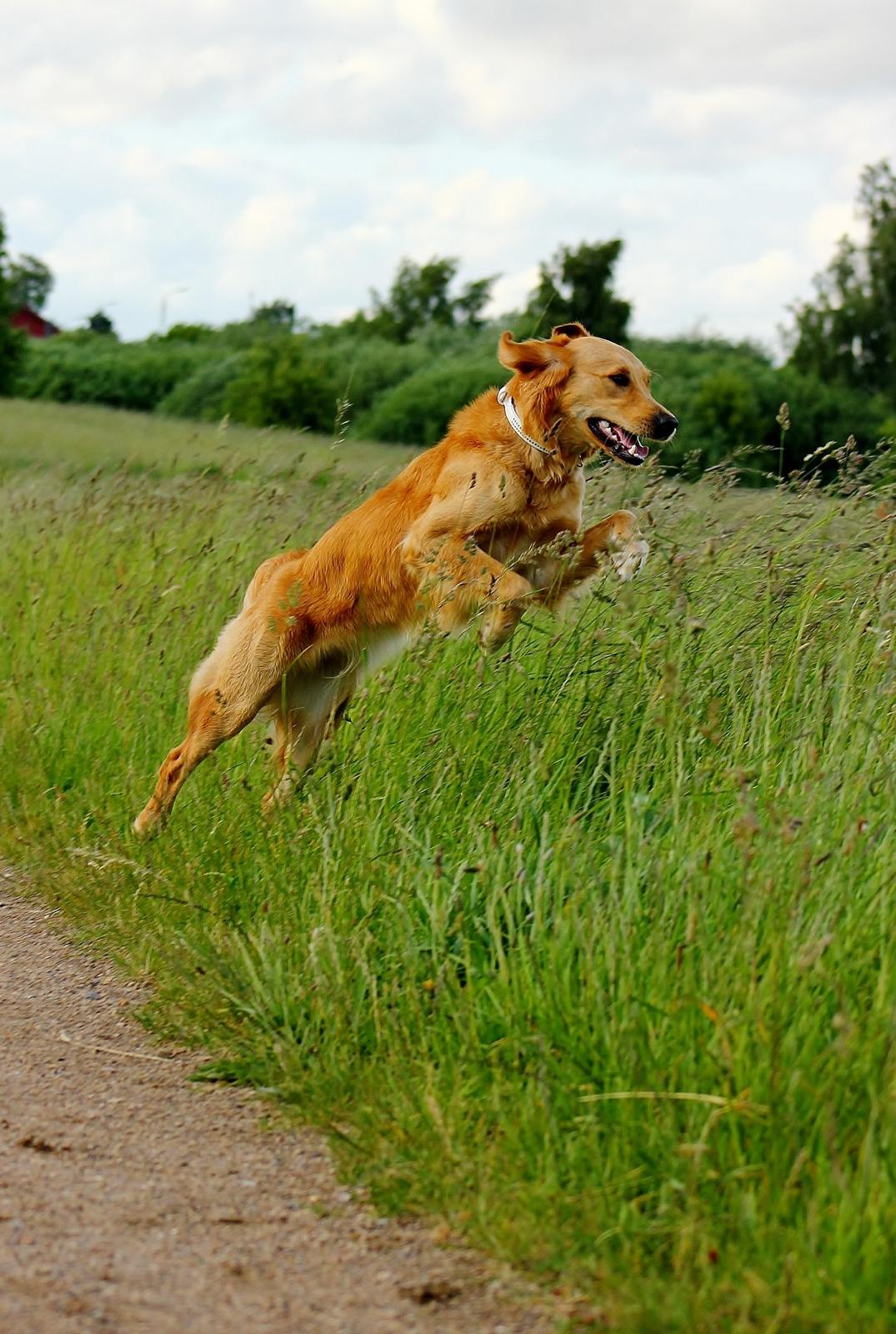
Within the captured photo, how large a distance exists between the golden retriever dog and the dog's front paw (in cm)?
30

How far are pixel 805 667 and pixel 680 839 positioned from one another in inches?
40.3

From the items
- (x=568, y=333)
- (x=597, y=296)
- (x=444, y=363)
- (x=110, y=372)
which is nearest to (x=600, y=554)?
(x=568, y=333)

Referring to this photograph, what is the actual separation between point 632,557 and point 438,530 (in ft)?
2.85

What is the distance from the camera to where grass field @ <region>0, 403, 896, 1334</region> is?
2.56m

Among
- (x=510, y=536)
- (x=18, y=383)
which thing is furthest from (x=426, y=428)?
(x=510, y=536)

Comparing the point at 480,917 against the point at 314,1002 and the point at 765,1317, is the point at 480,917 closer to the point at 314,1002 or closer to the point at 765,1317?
the point at 314,1002

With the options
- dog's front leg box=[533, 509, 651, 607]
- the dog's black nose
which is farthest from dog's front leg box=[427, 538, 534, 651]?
the dog's black nose

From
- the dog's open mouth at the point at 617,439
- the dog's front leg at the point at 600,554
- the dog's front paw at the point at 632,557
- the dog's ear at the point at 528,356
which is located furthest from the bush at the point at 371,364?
the dog's front paw at the point at 632,557

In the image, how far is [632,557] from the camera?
4.77m

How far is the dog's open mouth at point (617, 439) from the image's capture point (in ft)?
17.6

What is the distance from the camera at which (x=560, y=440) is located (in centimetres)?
540

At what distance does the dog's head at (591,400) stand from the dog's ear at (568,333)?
0.15 meters

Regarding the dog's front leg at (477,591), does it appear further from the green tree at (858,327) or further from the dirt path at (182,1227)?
the green tree at (858,327)

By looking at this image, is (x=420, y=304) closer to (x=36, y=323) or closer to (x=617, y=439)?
(x=617, y=439)
